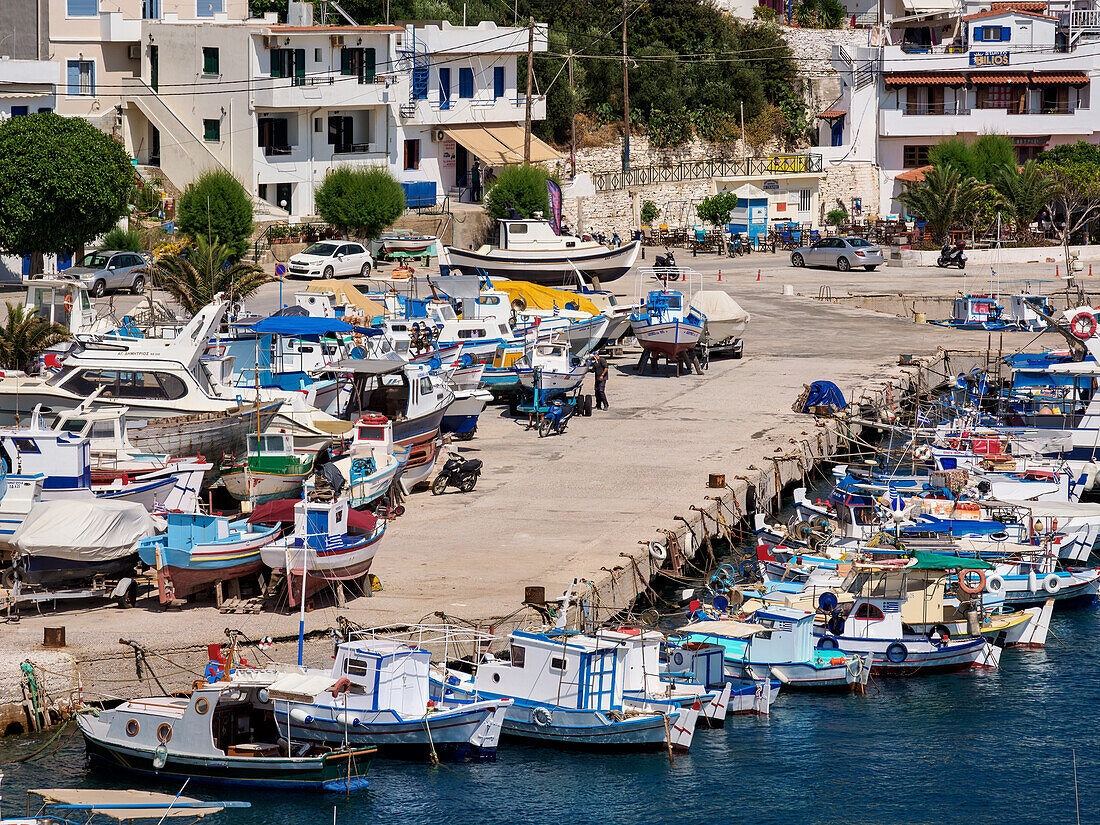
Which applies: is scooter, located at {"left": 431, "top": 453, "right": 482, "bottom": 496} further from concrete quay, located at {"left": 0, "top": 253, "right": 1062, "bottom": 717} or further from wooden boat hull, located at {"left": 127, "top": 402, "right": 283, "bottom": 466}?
wooden boat hull, located at {"left": 127, "top": 402, "right": 283, "bottom": 466}

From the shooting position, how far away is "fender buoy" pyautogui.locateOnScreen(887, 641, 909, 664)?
77.8 feet

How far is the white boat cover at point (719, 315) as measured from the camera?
4450cm

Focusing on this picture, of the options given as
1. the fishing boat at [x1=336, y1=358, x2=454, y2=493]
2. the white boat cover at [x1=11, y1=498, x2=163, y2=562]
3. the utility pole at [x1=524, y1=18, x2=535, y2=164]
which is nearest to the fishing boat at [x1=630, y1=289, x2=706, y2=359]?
the fishing boat at [x1=336, y1=358, x2=454, y2=493]

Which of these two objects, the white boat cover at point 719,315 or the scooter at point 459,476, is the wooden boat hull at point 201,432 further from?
the white boat cover at point 719,315

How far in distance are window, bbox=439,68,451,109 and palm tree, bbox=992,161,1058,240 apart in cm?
2258

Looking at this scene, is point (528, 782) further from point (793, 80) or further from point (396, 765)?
point (793, 80)

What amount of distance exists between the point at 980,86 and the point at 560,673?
61001 millimetres

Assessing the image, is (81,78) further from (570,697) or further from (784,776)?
(784,776)

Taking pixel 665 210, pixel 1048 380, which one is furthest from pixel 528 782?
pixel 665 210

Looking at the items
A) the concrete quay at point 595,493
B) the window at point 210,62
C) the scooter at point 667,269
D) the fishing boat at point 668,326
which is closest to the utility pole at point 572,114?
the scooter at point 667,269

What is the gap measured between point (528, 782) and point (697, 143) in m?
59.8

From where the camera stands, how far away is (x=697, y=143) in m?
76.6

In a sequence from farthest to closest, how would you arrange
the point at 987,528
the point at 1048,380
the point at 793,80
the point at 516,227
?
the point at 793,80, the point at 516,227, the point at 1048,380, the point at 987,528

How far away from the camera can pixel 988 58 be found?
74750 millimetres
